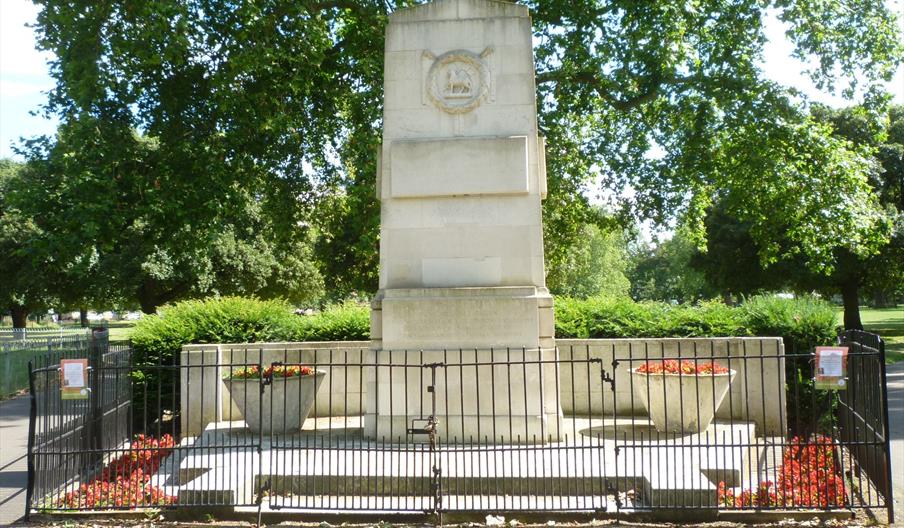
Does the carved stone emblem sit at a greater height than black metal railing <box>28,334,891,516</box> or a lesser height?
greater

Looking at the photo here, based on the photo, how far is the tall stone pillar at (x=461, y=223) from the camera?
9.09 meters

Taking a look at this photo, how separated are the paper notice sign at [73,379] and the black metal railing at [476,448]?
0.66 feet

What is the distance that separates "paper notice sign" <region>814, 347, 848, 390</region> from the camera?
7070 millimetres

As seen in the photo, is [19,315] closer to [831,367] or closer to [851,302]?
[851,302]

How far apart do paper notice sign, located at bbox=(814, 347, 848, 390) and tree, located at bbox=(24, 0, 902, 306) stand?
915 cm

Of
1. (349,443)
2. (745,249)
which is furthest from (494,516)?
(745,249)

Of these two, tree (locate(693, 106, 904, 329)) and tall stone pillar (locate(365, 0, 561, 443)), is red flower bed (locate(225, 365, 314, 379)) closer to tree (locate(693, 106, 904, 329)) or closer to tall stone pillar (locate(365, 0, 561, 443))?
tall stone pillar (locate(365, 0, 561, 443))

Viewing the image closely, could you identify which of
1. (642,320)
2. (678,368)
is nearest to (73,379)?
(678,368)

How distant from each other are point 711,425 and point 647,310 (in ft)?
10.7

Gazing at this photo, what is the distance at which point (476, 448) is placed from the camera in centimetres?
826

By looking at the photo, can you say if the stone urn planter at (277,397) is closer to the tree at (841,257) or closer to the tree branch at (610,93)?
the tree branch at (610,93)

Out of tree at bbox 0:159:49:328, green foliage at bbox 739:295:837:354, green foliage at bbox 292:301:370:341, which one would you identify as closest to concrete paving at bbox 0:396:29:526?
green foliage at bbox 292:301:370:341

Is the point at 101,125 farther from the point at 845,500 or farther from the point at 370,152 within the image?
the point at 845,500

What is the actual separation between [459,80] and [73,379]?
5853 mm
